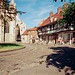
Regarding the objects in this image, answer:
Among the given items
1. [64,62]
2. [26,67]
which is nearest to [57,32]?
[64,62]

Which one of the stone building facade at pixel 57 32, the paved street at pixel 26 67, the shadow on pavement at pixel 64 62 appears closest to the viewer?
the paved street at pixel 26 67

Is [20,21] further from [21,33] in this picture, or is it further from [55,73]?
[55,73]

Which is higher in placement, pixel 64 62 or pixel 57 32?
pixel 57 32

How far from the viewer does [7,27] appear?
112ft

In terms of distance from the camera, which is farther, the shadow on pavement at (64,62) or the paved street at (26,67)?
the shadow on pavement at (64,62)

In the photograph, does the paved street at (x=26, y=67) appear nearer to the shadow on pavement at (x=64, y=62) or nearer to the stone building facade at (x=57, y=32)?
the shadow on pavement at (x=64, y=62)

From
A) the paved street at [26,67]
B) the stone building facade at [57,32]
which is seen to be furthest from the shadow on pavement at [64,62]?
the stone building facade at [57,32]

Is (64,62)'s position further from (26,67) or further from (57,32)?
(57,32)

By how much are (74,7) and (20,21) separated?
37538mm

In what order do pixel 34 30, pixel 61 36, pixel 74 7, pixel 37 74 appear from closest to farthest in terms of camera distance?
pixel 37 74 < pixel 74 7 < pixel 61 36 < pixel 34 30

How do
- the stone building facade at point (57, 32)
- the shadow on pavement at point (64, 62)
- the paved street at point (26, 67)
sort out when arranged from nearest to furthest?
the paved street at point (26, 67)
the shadow on pavement at point (64, 62)
the stone building facade at point (57, 32)

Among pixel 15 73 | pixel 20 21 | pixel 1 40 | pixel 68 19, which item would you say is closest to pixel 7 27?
pixel 1 40

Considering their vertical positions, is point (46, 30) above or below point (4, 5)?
below

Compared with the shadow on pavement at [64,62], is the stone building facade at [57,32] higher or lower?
higher
